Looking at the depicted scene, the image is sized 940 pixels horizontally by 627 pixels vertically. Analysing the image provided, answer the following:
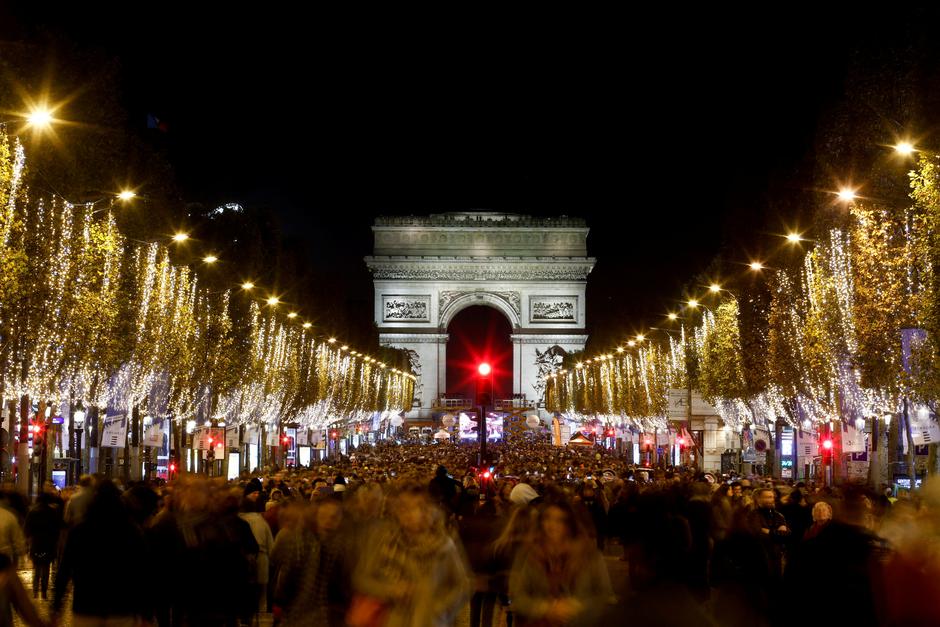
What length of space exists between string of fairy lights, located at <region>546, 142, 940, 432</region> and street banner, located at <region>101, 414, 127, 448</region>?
1933cm

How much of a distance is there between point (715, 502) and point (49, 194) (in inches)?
718

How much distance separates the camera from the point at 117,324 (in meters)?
38.5

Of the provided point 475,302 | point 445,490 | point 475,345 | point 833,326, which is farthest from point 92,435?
point 475,345

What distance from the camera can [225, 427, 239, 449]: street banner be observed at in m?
55.4

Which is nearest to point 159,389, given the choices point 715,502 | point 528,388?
point 715,502

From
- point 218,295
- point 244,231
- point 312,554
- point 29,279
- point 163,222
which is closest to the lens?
point 312,554

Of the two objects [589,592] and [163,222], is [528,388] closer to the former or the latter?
[163,222]

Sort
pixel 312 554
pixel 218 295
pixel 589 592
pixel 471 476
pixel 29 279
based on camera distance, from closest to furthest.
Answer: pixel 589 592 < pixel 312 554 < pixel 29 279 < pixel 471 476 < pixel 218 295

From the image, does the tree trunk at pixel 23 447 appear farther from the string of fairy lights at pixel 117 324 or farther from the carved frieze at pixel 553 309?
the carved frieze at pixel 553 309

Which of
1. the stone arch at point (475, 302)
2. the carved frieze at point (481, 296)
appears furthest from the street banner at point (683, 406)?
the stone arch at point (475, 302)

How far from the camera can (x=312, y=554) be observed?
1202cm

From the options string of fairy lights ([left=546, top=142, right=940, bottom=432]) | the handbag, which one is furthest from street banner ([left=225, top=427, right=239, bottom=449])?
the handbag

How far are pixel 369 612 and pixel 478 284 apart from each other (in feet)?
432

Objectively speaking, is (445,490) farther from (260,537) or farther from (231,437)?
(231,437)
